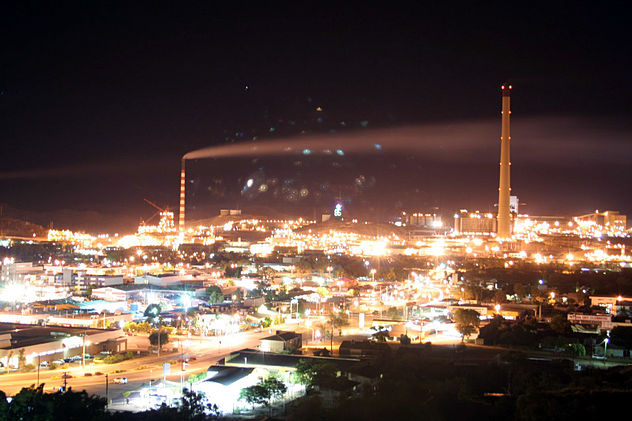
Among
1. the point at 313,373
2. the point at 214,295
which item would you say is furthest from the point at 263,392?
the point at 214,295

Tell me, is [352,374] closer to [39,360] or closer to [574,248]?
[39,360]

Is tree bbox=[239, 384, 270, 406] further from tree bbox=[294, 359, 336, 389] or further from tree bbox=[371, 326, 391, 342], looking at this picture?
tree bbox=[371, 326, 391, 342]

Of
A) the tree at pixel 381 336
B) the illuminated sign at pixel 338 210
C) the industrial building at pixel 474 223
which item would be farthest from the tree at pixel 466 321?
the illuminated sign at pixel 338 210

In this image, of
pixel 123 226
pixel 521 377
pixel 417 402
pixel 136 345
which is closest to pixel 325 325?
pixel 136 345

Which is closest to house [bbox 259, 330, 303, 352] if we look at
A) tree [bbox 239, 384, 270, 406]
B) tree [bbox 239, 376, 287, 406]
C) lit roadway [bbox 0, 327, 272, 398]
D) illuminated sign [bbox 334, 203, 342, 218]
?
lit roadway [bbox 0, 327, 272, 398]

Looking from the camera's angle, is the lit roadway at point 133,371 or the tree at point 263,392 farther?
→ the lit roadway at point 133,371

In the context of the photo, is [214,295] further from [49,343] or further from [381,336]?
[49,343]

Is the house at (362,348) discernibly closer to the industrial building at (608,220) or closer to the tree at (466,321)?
the tree at (466,321)
